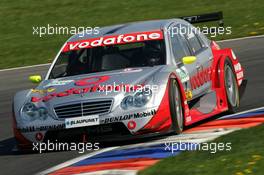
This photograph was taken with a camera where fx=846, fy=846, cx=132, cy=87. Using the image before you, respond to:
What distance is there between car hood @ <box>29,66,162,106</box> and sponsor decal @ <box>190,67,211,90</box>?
0.73m

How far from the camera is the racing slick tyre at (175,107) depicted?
9.67 metres

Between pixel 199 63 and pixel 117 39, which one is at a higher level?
pixel 117 39

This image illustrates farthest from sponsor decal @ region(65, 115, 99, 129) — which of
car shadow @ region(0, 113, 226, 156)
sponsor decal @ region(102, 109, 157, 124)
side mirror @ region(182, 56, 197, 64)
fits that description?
side mirror @ region(182, 56, 197, 64)

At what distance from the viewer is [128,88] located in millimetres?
9672

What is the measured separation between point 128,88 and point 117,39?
5.02 ft

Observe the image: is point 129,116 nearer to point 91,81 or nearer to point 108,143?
point 108,143

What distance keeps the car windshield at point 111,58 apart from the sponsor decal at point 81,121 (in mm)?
1239

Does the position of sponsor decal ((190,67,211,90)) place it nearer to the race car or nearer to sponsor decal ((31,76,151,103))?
the race car

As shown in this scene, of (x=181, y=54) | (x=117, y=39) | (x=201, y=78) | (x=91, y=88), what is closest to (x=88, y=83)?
(x=91, y=88)

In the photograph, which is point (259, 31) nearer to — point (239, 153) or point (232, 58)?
point (232, 58)

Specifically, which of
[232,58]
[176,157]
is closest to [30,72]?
[232,58]

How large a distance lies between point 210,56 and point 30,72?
8.17 meters

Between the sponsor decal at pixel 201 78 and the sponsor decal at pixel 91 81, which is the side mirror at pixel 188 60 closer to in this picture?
the sponsor decal at pixel 201 78

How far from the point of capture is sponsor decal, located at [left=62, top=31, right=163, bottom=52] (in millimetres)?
10992
